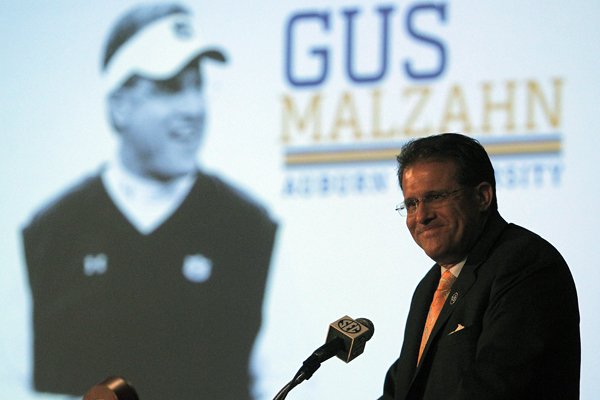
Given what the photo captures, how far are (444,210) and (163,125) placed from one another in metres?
2.51

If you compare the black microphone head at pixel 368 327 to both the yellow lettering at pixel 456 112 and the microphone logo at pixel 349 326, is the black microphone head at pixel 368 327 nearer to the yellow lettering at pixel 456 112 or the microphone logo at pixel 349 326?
the microphone logo at pixel 349 326

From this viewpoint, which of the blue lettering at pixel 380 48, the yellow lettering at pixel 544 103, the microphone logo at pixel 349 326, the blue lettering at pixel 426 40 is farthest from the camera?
the blue lettering at pixel 380 48

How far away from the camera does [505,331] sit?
2.24 m

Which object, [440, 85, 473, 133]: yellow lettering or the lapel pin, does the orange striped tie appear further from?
[440, 85, 473, 133]: yellow lettering

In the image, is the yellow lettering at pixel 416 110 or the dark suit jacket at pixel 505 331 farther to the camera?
the yellow lettering at pixel 416 110

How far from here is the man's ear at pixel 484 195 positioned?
8.46ft

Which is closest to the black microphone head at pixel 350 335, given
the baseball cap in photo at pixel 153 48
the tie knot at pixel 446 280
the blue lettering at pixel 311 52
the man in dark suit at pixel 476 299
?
the man in dark suit at pixel 476 299

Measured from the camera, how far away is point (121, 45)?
16.4ft

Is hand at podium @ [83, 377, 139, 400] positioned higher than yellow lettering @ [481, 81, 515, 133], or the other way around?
yellow lettering @ [481, 81, 515, 133]

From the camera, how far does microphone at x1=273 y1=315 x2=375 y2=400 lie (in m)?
2.44

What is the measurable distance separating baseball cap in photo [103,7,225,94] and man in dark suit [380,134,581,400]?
2.36m

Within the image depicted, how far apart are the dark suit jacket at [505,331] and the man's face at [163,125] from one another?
244 cm

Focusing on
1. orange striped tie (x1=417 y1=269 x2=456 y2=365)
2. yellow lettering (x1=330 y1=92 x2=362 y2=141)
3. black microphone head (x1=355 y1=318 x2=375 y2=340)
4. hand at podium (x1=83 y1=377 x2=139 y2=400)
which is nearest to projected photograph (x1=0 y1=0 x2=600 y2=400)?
yellow lettering (x1=330 y1=92 x2=362 y2=141)

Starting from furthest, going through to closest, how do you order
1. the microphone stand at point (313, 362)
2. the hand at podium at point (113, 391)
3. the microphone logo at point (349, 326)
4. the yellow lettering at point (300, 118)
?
the yellow lettering at point (300, 118) → the microphone logo at point (349, 326) → the microphone stand at point (313, 362) → the hand at podium at point (113, 391)
